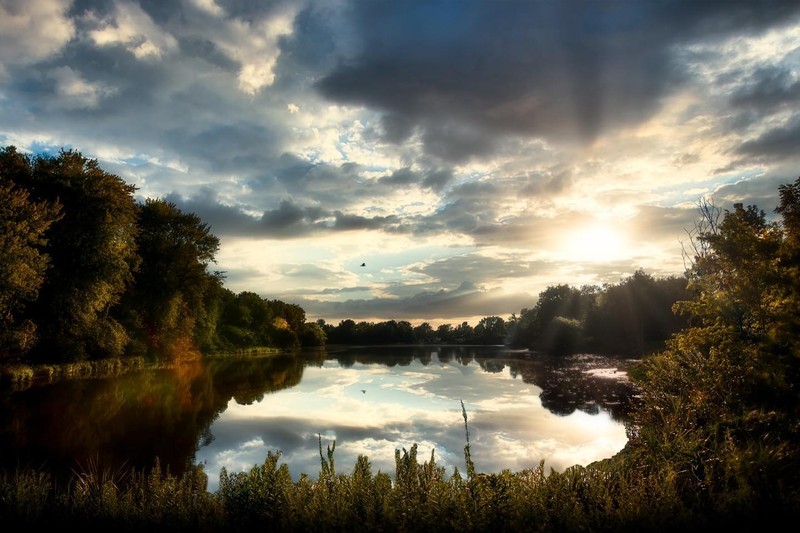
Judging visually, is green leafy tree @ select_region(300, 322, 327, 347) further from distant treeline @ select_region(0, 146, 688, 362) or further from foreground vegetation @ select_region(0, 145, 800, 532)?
foreground vegetation @ select_region(0, 145, 800, 532)

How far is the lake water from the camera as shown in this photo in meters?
12.5

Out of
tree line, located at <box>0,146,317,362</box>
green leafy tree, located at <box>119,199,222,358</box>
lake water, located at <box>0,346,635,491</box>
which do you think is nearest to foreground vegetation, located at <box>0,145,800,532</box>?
lake water, located at <box>0,346,635,491</box>

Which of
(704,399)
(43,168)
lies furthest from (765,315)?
(43,168)

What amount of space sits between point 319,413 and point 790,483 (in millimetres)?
16408

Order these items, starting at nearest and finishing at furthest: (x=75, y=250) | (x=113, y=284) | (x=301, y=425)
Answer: (x=301, y=425) → (x=75, y=250) → (x=113, y=284)

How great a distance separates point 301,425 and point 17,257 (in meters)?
20.7

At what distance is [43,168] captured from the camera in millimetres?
32125

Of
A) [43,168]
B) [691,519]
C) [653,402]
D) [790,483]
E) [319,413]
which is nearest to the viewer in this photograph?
[691,519]

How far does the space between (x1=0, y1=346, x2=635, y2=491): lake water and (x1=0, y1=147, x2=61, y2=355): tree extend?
14.0 feet

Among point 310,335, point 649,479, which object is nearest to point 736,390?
point 649,479

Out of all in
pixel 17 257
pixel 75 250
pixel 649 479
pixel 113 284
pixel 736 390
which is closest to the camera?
pixel 649 479

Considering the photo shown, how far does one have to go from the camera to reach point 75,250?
32.7 m

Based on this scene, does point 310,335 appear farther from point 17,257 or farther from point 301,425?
point 301,425

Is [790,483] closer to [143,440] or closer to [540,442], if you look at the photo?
[540,442]
